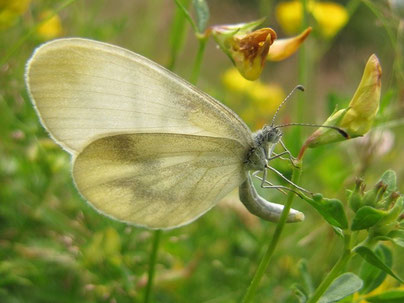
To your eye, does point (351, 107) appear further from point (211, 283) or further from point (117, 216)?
point (211, 283)

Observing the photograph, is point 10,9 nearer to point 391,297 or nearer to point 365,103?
point 365,103

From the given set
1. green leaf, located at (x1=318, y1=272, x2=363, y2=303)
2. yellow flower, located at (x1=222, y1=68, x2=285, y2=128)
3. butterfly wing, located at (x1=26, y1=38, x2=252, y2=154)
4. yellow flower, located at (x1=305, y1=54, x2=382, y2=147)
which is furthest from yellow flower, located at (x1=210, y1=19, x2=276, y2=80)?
yellow flower, located at (x1=222, y1=68, x2=285, y2=128)

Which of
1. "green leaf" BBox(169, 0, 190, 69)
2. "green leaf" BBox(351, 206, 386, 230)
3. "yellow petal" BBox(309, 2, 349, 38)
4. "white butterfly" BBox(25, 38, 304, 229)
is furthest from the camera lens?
"yellow petal" BBox(309, 2, 349, 38)

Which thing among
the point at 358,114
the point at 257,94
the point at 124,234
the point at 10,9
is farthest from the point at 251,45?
the point at 257,94

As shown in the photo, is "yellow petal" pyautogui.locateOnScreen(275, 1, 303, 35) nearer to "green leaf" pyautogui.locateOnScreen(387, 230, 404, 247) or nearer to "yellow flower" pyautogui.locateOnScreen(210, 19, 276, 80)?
"yellow flower" pyautogui.locateOnScreen(210, 19, 276, 80)

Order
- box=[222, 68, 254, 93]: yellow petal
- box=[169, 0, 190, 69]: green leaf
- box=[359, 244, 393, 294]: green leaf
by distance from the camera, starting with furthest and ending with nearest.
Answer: box=[222, 68, 254, 93]: yellow petal, box=[169, 0, 190, 69]: green leaf, box=[359, 244, 393, 294]: green leaf

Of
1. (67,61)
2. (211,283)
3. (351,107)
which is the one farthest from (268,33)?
(211,283)
